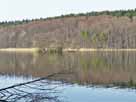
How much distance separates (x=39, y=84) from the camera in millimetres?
3348

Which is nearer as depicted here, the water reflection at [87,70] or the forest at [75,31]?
the water reflection at [87,70]

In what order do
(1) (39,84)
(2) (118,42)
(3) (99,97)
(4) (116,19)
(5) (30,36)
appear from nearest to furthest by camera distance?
(1) (39,84), (3) (99,97), (2) (118,42), (4) (116,19), (5) (30,36)

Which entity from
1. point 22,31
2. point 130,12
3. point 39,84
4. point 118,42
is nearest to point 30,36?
point 22,31

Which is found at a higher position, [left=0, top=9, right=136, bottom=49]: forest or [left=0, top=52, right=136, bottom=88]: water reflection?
[left=0, top=9, right=136, bottom=49]: forest

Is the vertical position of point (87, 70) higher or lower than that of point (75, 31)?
lower

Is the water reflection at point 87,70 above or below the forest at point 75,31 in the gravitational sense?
below

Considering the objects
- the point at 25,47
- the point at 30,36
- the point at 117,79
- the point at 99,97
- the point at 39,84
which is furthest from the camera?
the point at 30,36

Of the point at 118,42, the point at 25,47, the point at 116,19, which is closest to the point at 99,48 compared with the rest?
the point at 118,42

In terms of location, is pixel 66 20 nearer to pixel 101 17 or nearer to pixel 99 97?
pixel 101 17

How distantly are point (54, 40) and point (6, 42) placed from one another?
654 inches

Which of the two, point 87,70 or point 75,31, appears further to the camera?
point 75,31

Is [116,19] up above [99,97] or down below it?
above

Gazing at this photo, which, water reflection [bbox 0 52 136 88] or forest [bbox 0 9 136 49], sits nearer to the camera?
water reflection [bbox 0 52 136 88]

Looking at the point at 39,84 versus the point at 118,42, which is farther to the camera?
the point at 118,42
